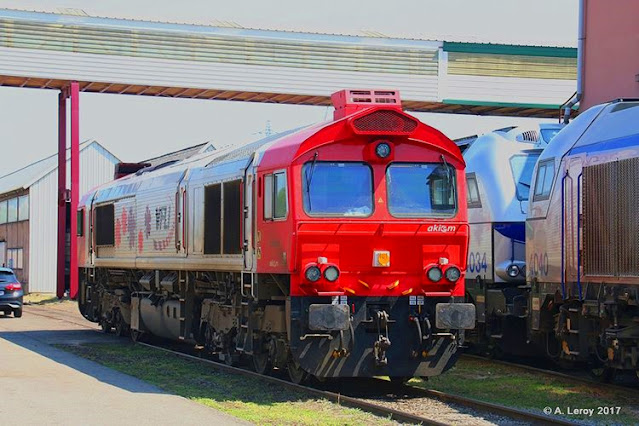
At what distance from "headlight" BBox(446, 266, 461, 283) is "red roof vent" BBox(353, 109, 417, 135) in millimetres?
1789

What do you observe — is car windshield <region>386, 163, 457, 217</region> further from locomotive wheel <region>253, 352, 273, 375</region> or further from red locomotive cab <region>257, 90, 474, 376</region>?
locomotive wheel <region>253, 352, 273, 375</region>

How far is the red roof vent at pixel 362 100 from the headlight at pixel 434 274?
83.4 inches

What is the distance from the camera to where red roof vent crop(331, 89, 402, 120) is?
14000mm

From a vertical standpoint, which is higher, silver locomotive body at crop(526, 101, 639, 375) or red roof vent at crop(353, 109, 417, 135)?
red roof vent at crop(353, 109, 417, 135)

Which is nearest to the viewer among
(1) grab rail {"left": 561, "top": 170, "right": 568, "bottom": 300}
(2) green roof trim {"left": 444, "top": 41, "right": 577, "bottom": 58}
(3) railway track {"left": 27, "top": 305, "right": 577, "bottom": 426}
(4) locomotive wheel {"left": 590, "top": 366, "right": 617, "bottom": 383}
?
(3) railway track {"left": 27, "top": 305, "right": 577, "bottom": 426}

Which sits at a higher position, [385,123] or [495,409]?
[385,123]

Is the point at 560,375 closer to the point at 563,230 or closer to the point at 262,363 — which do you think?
the point at 563,230

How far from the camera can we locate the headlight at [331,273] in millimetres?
13117

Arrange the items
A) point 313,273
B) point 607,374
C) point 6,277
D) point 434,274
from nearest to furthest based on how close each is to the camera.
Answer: point 313,273, point 434,274, point 607,374, point 6,277

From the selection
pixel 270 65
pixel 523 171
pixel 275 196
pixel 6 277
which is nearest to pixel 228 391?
pixel 275 196

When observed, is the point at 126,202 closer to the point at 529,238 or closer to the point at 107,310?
the point at 107,310

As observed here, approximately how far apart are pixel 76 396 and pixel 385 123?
500 centimetres

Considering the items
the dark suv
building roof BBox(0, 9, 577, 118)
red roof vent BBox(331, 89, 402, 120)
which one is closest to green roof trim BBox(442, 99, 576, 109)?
building roof BBox(0, 9, 577, 118)

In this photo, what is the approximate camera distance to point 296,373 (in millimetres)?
14406
